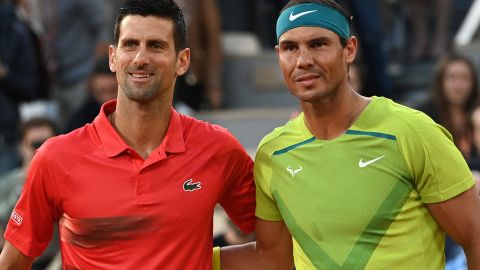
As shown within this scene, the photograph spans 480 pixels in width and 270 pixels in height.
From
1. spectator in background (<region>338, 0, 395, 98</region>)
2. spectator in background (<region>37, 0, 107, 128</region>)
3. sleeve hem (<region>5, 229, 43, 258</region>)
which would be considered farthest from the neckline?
spectator in background (<region>37, 0, 107, 128</region>)

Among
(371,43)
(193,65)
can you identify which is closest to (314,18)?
(371,43)

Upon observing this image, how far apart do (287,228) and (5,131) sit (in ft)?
15.1

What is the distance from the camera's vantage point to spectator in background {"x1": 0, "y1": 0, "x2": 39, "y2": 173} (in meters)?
9.34

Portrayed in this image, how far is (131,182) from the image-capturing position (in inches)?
203

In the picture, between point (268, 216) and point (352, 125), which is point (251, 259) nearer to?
point (268, 216)

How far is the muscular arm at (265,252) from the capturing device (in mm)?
5496

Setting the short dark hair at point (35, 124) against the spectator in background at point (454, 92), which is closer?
the spectator in background at point (454, 92)

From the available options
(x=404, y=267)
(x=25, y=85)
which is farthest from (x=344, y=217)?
(x=25, y=85)

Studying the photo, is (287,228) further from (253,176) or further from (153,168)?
(153,168)

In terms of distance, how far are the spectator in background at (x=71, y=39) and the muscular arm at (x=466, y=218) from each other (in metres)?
5.73

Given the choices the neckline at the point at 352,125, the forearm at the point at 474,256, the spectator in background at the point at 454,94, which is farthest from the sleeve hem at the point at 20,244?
the spectator in background at the point at 454,94

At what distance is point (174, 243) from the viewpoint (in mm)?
5141

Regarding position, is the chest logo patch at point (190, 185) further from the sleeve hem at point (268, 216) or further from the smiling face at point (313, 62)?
the smiling face at point (313, 62)

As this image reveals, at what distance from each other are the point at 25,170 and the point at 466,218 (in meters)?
4.51
